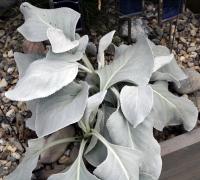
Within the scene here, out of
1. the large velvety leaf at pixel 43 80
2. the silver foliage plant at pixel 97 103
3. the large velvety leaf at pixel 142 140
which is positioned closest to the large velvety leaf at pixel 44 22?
the silver foliage plant at pixel 97 103

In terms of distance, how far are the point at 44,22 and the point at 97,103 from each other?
0.28 metres

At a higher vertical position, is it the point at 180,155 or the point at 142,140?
the point at 142,140

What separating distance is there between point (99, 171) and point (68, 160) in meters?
0.22

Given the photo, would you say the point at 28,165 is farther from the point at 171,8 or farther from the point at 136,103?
the point at 171,8

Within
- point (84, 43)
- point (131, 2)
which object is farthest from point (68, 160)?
point (131, 2)

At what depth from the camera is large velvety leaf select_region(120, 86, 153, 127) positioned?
0.97 m

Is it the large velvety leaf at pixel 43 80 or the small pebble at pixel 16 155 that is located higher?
the large velvety leaf at pixel 43 80

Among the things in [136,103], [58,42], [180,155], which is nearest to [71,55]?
[58,42]

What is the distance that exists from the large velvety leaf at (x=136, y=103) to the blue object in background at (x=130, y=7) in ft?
Answer: 0.94

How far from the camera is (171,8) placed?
1215mm

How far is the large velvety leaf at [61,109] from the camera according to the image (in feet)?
2.99

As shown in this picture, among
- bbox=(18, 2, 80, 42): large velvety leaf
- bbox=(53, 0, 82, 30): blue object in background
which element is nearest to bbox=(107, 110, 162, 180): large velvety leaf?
bbox=(18, 2, 80, 42): large velvety leaf

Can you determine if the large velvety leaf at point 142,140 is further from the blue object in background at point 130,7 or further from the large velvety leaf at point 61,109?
the blue object in background at point 130,7

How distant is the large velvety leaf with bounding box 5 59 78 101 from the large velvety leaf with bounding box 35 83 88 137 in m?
0.05
